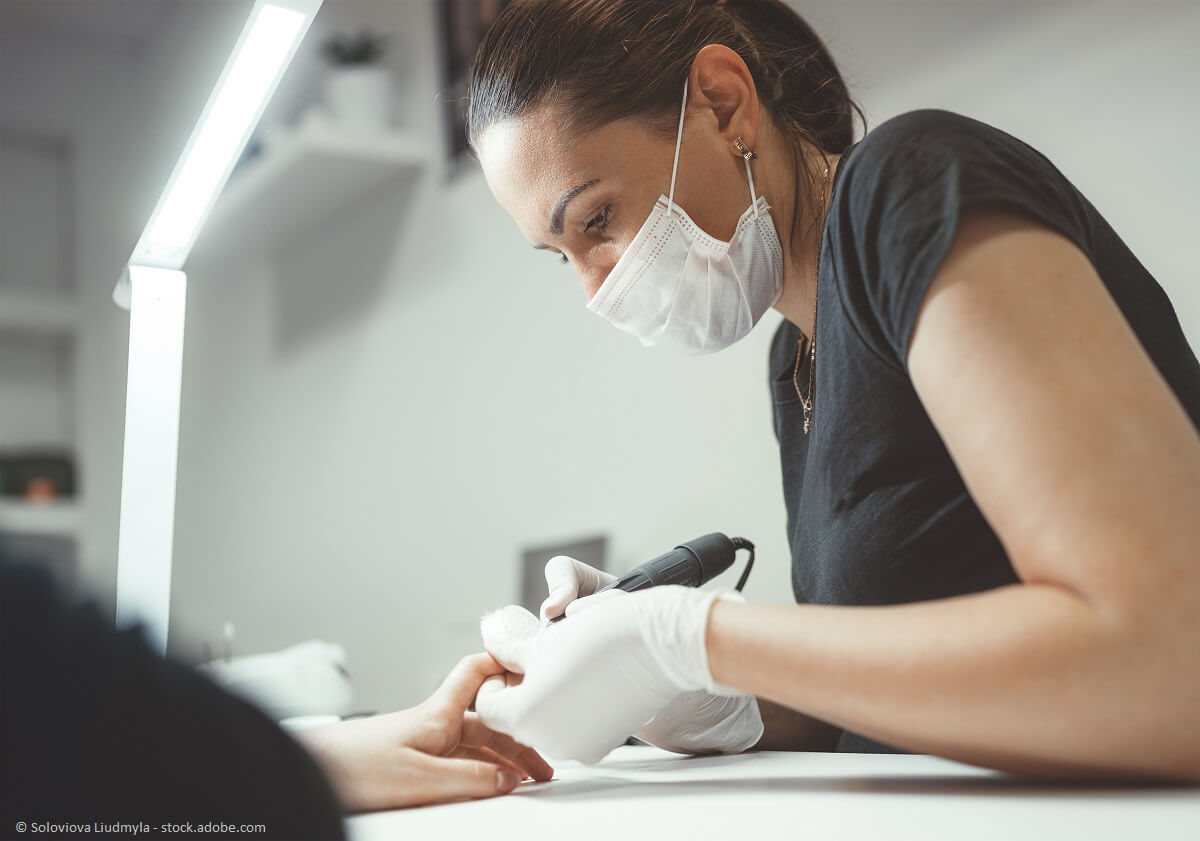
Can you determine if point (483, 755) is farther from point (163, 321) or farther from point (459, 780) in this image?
point (163, 321)

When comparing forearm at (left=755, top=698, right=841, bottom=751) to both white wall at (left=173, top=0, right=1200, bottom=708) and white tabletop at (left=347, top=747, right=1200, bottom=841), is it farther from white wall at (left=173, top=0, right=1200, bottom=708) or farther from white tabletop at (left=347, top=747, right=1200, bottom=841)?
white wall at (left=173, top=0, right=1200, bottom=708)

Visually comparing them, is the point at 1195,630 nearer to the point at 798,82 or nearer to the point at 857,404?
the point at 857,404

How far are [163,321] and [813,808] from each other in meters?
0.79

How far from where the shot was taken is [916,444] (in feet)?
2.75

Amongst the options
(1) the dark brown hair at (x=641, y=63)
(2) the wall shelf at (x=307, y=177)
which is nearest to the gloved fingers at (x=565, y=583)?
(1) the dark brown hair at (x=641, y=63)

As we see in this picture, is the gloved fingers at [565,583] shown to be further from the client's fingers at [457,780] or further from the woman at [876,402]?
the client's fingers at [457,780]

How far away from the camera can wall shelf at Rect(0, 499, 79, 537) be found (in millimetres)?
3695

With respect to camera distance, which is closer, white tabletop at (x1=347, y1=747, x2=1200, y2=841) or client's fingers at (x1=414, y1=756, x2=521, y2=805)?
white tabletop at (x1=347, y1=747, x2=1200, y2=841)

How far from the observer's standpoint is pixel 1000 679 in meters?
0.59

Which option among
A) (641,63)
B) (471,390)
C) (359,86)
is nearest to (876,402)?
(641,63)

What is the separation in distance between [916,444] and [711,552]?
1.09 ft

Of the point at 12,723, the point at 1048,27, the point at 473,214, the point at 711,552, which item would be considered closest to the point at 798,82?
the point at 1048,27

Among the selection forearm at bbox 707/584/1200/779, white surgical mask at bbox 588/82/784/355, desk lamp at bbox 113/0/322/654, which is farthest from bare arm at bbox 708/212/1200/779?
desk lamp at bbox 113/0/322/654

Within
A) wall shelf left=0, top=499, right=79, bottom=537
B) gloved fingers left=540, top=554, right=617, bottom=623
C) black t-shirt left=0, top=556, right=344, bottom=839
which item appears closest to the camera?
black t-shirt left=0, top=556, right=344, bottom=839
